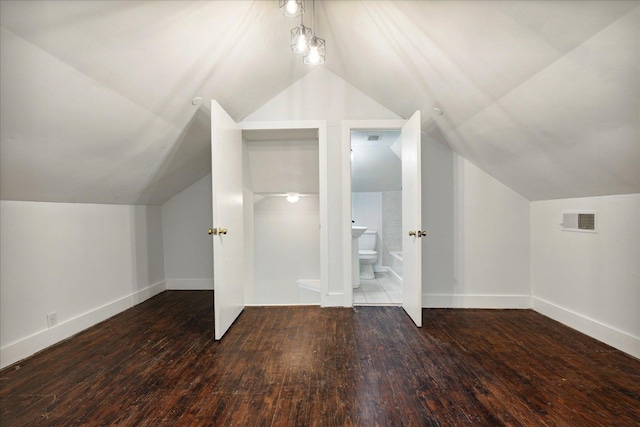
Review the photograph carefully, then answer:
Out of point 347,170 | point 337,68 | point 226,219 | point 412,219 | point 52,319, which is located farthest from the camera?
point 347,170

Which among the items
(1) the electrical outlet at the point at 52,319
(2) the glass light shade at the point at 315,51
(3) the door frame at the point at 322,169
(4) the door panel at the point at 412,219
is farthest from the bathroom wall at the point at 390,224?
(1) the electrical outlet at the point at 52,319

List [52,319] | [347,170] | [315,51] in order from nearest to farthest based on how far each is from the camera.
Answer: [315,51] < [52,319] < [347,170]

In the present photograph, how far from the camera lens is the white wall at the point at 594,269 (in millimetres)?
2059

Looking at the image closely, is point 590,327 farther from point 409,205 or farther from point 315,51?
point 315,51

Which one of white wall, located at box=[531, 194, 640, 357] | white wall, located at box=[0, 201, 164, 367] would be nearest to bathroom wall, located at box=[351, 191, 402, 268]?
white wall, located at box=[531, 194, 640, 357]

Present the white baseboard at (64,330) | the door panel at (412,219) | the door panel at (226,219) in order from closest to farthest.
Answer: the white baseboard at (64,330), the door panel at (226,219), the door panel at (412,219)

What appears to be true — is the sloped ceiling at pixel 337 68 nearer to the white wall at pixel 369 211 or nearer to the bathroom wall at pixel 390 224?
the bathroom wall at pixel 390 224

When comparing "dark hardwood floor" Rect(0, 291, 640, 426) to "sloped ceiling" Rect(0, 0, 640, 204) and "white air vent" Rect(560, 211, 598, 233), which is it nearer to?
"white air vent" Rect(560, 211, 598, 233)

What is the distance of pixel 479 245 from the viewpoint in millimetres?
3045

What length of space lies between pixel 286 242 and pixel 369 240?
5.32 ft

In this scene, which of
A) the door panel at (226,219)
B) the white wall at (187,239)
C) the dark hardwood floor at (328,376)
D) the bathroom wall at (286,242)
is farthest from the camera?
the bathroom wall at (286,242)

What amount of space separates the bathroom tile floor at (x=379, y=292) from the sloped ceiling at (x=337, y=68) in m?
1.78

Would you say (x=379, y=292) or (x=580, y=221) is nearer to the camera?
(x=580, y=221)

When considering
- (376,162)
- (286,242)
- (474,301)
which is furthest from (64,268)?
(376,162)
